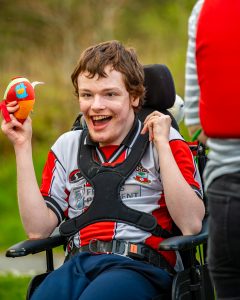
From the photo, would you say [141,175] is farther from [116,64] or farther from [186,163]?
[116,64]

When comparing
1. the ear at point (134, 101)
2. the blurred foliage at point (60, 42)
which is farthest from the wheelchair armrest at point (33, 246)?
the blurred foliage at point (60, 42)

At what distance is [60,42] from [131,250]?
1276 centimetres

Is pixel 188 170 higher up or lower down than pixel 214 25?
lower down

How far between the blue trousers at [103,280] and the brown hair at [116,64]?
2.90 feet

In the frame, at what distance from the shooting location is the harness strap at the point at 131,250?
14.7ft

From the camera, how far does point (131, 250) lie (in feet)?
14.8

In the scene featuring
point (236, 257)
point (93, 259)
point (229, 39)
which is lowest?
point (93, 259)

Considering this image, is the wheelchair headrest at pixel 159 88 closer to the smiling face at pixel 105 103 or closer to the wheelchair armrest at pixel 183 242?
the smiling face at pixel 105 103

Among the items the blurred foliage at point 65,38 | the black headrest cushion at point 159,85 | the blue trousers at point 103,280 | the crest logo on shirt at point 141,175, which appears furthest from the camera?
the blurred foliage at point 65,38

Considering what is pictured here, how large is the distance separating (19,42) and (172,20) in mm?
3260

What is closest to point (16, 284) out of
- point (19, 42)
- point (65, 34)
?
point (65, 34)

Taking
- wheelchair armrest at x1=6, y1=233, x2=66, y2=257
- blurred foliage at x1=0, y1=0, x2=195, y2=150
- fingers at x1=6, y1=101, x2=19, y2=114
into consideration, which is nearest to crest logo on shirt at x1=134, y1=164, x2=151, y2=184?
wheelchair armrest at x1=6, y1=233, x2=66, y2=257

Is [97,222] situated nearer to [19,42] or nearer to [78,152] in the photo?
[78,152]

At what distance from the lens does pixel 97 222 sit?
15.2 ft
